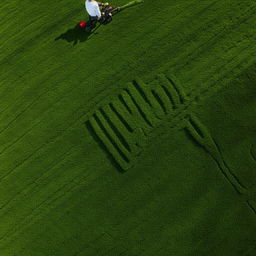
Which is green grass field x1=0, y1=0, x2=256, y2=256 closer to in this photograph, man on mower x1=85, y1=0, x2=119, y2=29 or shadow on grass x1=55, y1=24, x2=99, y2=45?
shadow on grass x1=55, y1=24, x2=99, y2=45

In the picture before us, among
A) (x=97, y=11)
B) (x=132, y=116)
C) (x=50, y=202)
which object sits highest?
(x=97, y=11)

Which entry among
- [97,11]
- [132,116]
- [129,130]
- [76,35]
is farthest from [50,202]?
[97,11]

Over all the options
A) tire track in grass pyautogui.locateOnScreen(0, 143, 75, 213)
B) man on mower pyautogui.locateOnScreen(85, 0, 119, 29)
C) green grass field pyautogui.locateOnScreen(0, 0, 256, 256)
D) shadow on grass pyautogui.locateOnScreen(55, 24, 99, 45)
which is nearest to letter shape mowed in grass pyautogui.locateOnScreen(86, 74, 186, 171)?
green grass field pyautogui.locateOnScreen(0, 0, 256, 256)

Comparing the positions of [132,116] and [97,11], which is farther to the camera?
[132,116]

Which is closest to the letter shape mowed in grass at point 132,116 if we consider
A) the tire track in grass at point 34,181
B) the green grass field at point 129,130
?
the green grass field at point 129,130

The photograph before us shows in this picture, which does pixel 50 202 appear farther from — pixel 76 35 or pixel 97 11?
pixel 97 11

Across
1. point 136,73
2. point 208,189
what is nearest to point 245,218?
point 208,189

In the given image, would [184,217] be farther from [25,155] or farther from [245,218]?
[25,155]

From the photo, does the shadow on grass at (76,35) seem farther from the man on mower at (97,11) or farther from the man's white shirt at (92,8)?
the man's white shirt at (92,8)
